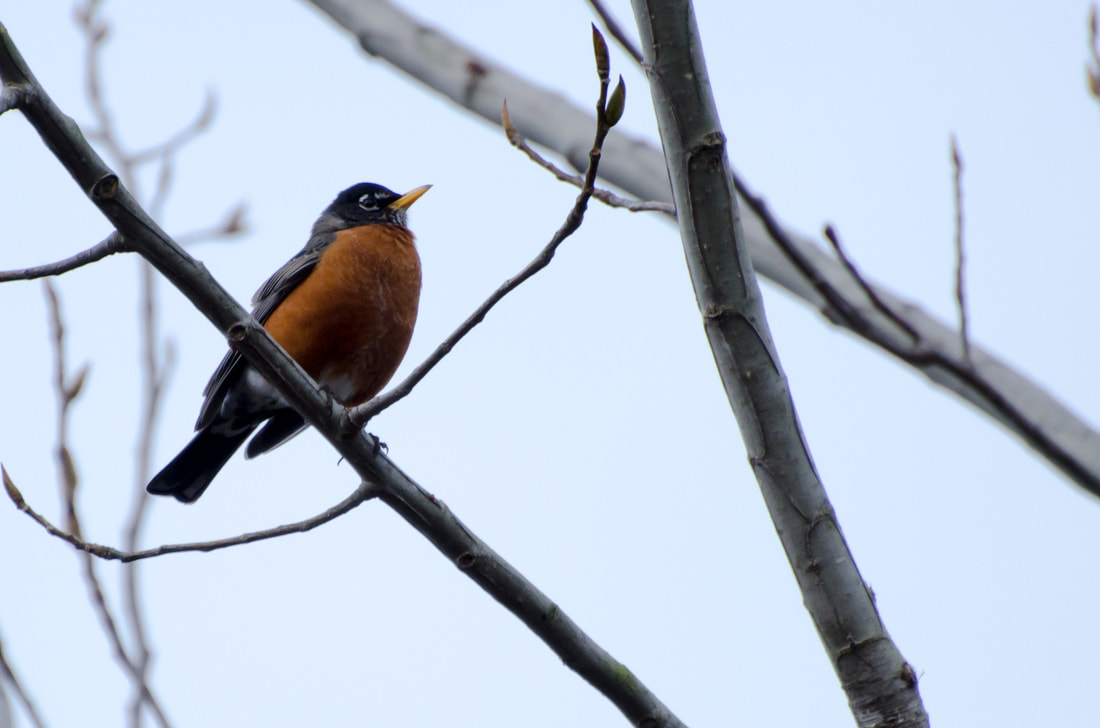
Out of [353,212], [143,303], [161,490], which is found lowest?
[143,303]

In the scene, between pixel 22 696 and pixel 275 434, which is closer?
pixel 22 696

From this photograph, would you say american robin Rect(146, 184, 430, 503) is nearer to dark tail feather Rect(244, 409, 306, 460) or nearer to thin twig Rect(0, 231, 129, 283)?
dark tail feather Rect(244, 409, 306, 460)

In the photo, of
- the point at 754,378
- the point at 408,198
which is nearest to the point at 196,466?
the point at 408,198

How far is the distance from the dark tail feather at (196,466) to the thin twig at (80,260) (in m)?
2.80

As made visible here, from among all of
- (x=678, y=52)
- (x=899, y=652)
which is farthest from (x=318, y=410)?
(x=899, y=652)

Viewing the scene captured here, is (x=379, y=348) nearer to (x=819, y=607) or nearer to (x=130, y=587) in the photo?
(x=130, y=587)

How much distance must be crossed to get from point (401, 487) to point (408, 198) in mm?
3358

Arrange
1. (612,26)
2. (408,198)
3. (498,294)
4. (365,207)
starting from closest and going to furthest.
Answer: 1. (612,26)
2. (498,294)
3. (408,198)
4. (365,207)

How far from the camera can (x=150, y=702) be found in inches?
88.7

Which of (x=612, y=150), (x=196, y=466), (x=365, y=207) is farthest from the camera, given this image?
(x=365, y=207)

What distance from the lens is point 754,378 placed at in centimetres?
207

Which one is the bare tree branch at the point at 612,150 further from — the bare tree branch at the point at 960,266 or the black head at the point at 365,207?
the black head at the point at 365,207

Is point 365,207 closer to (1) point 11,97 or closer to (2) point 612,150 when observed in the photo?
(2) point 612,150

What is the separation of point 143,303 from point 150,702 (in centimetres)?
149
